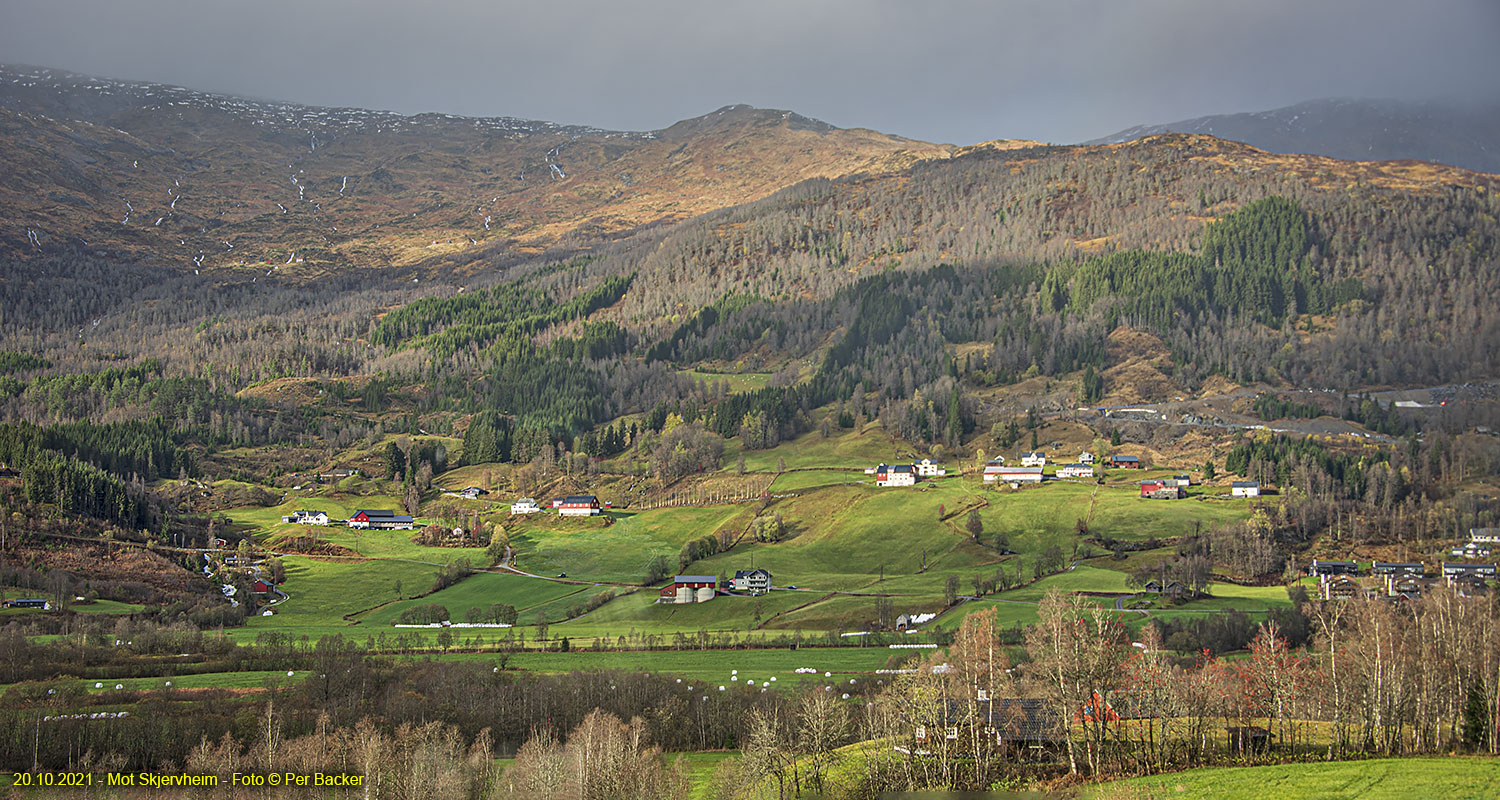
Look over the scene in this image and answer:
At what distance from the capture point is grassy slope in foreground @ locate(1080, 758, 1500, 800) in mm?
50469

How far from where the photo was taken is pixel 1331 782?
5347 centimetres

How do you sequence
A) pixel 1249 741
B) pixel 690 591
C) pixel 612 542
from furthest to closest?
pixel 612 542
pixel 690 591
pixel 1249 741

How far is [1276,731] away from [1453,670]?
36.9ft

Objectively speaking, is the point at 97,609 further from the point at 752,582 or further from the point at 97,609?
the point at 752,582

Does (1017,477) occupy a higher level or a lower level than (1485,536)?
higher

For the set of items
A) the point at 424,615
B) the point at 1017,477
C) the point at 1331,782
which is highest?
the point at 1017,477

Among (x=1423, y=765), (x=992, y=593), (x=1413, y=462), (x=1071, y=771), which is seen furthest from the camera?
(x=1413, y=462)

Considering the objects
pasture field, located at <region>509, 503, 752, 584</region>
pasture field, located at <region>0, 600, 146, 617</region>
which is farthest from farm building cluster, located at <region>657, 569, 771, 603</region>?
pasture field, located at <region>0, 600, 146, 617</region>

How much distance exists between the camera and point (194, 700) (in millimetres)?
89062

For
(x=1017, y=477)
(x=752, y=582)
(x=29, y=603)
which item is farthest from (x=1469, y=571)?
(x=29, y=603)

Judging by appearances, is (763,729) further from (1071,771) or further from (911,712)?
(1071,771)

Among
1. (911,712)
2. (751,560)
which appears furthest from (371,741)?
(751,560)

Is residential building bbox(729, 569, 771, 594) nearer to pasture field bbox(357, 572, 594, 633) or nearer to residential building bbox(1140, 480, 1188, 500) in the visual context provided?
pasture field bbox(357, 572, 594, 633)

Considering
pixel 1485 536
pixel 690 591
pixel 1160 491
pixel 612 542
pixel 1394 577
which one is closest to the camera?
pixel 1394 577
